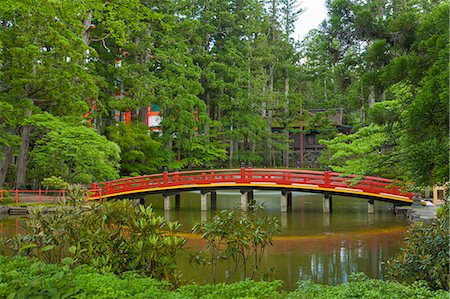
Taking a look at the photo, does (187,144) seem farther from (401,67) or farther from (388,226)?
(401,67)

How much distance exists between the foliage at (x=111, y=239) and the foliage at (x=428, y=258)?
323cm

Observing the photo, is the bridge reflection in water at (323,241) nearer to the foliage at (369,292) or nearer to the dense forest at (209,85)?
the dense forest at (209,85)

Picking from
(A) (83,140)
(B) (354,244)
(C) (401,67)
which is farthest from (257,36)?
(C) (401,67)

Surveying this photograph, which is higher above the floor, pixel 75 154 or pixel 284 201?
pixel 75 154

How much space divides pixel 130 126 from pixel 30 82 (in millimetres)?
7779

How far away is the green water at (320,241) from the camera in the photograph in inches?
347

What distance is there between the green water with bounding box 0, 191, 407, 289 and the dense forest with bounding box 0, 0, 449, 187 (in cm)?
209

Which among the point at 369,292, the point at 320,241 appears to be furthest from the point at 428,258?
the point at 320,241

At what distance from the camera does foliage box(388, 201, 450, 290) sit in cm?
554

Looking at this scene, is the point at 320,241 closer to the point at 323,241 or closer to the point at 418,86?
the point at 323,241

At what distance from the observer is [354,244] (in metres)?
11.8

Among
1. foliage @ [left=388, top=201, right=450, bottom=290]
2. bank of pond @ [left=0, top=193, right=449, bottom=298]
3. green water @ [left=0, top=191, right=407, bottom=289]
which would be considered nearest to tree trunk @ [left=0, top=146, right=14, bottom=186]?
green water @ [left=0, top=191, right=407, bottom=289]

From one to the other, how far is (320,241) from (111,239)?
734cm

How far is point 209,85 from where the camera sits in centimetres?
2925
